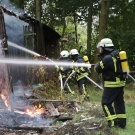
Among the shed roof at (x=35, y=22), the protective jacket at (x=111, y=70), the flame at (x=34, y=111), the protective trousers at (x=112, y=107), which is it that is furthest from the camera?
the shed roof at (x=35, y=22)

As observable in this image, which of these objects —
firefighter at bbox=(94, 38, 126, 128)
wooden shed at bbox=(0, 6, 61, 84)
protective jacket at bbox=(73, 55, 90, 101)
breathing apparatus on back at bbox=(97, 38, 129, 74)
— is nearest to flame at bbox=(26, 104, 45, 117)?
firefighter at bbox=(94, 38, 126, 128)

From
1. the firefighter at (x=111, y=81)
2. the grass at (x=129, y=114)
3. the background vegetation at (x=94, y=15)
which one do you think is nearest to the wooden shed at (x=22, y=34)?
the background vegetation at (x=94, y=15)

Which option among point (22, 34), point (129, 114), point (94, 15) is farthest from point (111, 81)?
point (94, 15)

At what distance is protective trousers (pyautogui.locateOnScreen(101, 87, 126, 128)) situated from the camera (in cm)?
631

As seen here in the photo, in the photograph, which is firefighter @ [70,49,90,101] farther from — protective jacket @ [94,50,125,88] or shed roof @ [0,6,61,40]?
protective jacket @ [94,50,125,88]

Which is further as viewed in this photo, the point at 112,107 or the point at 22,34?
the point at 22,34

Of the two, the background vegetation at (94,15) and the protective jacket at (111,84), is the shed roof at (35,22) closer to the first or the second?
the background vegetation at (94,15)

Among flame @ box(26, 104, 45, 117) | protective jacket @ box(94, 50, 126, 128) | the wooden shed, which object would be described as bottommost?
flame @ box(26, 104, 45, 117)

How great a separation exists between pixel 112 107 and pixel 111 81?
0.58 meters

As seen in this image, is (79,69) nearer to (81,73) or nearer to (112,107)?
(81,73)

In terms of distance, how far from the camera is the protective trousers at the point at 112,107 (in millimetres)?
6312

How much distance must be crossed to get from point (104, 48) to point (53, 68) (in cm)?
732

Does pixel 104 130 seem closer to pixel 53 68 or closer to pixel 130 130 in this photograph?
pixel 130 130

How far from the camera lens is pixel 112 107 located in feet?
20.9
